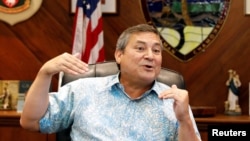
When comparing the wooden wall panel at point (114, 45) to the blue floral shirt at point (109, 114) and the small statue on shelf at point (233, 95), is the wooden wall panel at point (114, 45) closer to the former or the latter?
the small statue on shelf at point (233, 95)

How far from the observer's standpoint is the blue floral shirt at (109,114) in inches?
80.0

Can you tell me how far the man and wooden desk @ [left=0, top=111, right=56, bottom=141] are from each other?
3.74 ft

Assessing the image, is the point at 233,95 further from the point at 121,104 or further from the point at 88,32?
the point at 121,104

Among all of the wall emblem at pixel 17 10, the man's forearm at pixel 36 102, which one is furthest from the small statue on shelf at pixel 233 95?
the man's forearm at pixel 36 102

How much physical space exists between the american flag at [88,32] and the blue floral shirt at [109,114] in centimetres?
115

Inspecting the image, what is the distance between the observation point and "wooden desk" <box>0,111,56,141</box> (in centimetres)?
318

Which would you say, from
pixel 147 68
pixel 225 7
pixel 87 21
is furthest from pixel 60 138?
pixel 225 7

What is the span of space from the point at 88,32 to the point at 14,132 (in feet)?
3.01

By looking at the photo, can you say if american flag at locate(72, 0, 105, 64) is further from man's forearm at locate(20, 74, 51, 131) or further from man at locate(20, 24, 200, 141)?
man's forearm at locate(20, 74, 51, 131)

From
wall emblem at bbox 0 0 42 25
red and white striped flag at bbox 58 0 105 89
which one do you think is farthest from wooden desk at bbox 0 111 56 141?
wall emblem at bbox 0 0 42 25

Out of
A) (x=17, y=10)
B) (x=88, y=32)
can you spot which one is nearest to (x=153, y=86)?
(x=88, y=32)

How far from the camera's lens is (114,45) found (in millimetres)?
3588

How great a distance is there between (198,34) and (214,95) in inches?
19.8

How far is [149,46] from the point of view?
2104mm
